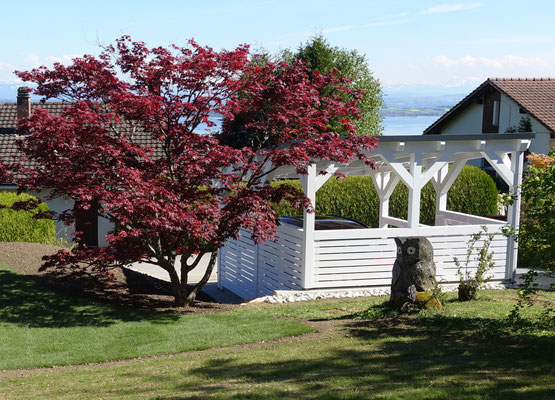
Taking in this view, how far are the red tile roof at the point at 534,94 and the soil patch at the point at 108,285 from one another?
795 inches

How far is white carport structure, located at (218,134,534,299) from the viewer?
13.2m

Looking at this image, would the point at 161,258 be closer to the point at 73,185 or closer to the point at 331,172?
the point at 73,185

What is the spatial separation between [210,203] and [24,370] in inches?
157

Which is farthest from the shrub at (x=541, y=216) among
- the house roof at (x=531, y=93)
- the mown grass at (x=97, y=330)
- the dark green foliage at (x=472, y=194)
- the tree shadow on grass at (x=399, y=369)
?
the house roof at (x=531, y=93)

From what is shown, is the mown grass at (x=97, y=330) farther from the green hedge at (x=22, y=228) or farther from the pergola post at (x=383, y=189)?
the pergola post at (x=383, y=189)

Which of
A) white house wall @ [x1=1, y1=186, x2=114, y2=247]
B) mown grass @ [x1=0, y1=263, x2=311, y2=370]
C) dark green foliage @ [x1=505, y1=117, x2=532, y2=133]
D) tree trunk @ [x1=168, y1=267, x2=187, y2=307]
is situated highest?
dark green foliage @ [x1=505, y1=117, x2=532, y2=133]

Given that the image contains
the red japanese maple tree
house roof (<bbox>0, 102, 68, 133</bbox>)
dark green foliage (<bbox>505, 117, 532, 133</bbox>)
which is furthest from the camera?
dark green foliage (<bbox>505, 117, 532, 133</bbox>)

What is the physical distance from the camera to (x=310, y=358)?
26.8 ft

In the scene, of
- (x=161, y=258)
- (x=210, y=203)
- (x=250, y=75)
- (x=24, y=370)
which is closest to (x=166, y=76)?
(x=250, y=75)

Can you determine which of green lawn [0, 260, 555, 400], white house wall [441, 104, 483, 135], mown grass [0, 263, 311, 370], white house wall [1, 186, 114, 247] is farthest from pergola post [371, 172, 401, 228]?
white house wall [441, 104, 483, 135]

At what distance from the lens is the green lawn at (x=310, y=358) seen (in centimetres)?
685

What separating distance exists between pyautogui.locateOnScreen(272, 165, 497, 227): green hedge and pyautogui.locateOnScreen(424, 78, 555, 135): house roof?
25.6ft

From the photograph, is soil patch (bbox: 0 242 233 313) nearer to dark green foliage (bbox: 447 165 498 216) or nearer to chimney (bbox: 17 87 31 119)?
dark green foliage (bbox: 447 165 498 216)

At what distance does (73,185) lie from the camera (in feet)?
34.6
